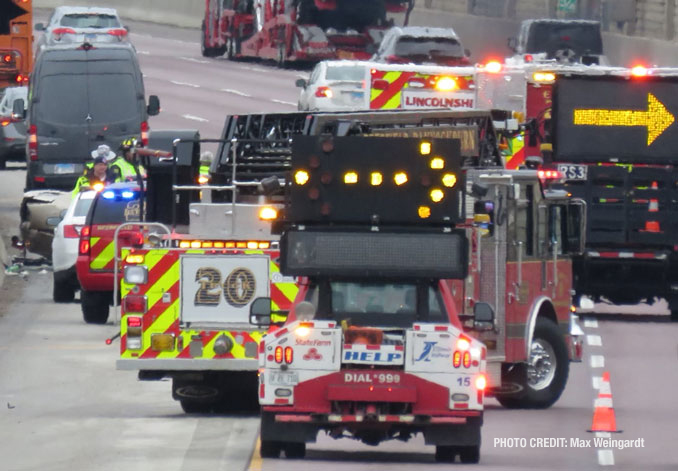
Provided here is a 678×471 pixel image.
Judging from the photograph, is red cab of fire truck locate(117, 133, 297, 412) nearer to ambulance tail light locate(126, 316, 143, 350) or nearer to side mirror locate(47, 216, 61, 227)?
ambulance tail light locate(126, 316, 143, 350)

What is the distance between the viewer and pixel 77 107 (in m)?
36.5

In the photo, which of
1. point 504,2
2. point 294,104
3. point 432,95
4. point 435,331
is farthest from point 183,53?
point 435,331

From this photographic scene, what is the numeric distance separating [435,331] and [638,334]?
37.4 feet

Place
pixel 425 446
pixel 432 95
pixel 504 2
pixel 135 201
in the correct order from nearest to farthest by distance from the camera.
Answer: pixel 425 446 < pixel 135 201 < pixel 432 95 < pixel 504 2

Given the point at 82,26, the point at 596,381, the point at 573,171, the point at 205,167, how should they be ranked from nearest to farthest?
the point at 596,381, the point at 205,167, the point at 573,171, the point at 82,26

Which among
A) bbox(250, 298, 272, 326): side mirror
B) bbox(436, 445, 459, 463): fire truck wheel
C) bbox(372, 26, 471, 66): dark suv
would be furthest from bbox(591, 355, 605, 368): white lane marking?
bbox(372, 26, 471, 66): dark suv

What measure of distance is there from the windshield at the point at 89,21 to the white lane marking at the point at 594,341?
3167 cm

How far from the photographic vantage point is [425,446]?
16422 millimetres

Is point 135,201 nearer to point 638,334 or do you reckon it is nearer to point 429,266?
point 638,334

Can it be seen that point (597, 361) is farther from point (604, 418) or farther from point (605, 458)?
point (605, 458)

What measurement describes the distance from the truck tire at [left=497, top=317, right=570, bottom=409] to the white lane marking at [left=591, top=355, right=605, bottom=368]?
3.35 metres

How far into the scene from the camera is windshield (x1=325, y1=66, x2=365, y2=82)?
41.6 metres

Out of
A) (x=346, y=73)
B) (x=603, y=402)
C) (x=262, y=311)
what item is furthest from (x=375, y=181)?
(x=346, y=73)

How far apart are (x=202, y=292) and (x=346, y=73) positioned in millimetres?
24886
